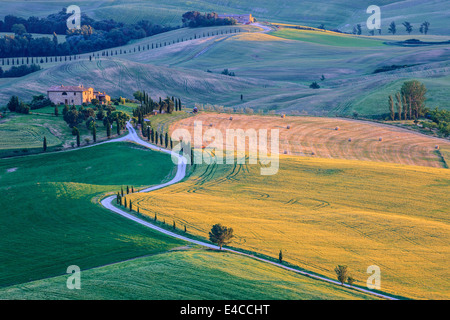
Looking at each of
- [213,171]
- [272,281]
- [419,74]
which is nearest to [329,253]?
[272,281]

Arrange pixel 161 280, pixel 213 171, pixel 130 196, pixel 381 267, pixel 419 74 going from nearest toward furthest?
pixel 161 280, pixel 381 267, pixel 130 196, pixel 213 171, pixel 419 74

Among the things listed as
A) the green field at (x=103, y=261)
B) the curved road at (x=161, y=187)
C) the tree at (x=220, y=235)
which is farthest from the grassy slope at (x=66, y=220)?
the tree at (x=220, y=235)

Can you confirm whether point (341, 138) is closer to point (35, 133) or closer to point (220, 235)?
point (35, 133)

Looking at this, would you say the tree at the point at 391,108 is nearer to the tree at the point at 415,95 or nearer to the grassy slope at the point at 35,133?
the tree at the point at 415,95

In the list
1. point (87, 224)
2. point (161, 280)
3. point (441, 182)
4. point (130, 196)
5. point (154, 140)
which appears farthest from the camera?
point (154, 140)

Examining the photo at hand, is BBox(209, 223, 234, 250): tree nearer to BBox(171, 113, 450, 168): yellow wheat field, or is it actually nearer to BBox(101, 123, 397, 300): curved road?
BBox(101, 123, 397, 300): curved road

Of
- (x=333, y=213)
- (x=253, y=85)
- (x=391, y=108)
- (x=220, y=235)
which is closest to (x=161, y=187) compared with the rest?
(x=333, y=213)
